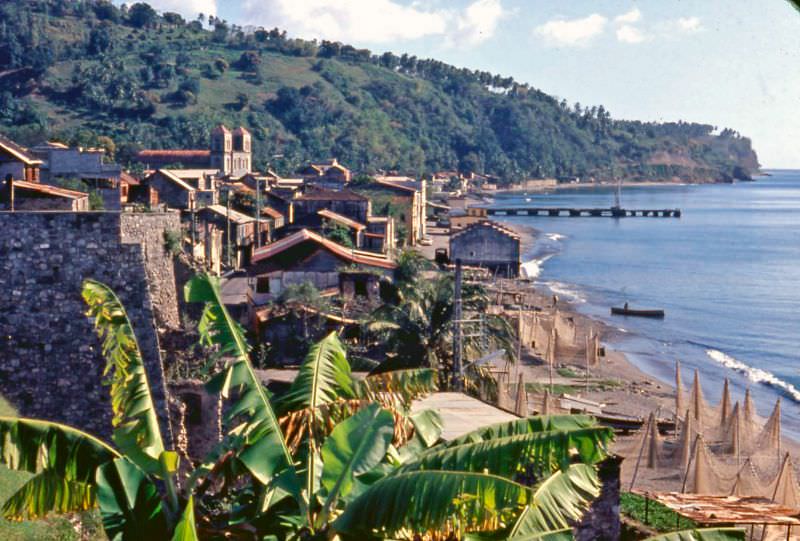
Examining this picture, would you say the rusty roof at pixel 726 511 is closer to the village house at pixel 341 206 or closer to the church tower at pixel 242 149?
the village house at pixel 341 206

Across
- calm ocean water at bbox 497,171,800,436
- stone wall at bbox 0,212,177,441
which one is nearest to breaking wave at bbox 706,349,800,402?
calm ocean water at bbox 497,171,800,436

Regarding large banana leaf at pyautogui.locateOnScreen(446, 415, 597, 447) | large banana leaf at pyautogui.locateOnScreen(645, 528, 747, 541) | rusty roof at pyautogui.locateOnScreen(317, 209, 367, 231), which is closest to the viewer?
large banana leaf at pyautogui.locateOnScreen(645, 528, 747, 541)

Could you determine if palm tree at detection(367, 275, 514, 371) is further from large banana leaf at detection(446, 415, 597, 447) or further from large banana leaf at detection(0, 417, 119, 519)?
large banana leaf at detection(0, 417, 119, 519)

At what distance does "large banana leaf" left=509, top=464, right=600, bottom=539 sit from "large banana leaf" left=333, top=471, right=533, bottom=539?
0.60ft

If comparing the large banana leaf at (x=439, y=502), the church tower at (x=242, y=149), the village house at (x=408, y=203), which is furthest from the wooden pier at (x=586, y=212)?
the large banana leaf at (x=439, y=502)

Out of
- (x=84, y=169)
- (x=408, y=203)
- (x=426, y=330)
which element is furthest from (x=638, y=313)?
(x=426, y=330)

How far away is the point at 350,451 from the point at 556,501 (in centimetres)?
156

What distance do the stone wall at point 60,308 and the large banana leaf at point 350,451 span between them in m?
5.66

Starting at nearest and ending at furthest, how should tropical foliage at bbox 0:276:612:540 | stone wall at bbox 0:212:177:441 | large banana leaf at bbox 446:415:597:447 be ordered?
tropical foliage at bbox 0:276:612:540
large banana leaf at bbox 446:415:597:447
stone wall at bbox 0:212:177:441

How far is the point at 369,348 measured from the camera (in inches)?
1019

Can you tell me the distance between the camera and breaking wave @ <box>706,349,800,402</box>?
3956 cm

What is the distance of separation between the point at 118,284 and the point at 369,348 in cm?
1413

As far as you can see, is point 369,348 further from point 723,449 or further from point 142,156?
point 142,156

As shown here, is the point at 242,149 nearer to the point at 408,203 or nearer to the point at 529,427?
the point at 408,203
